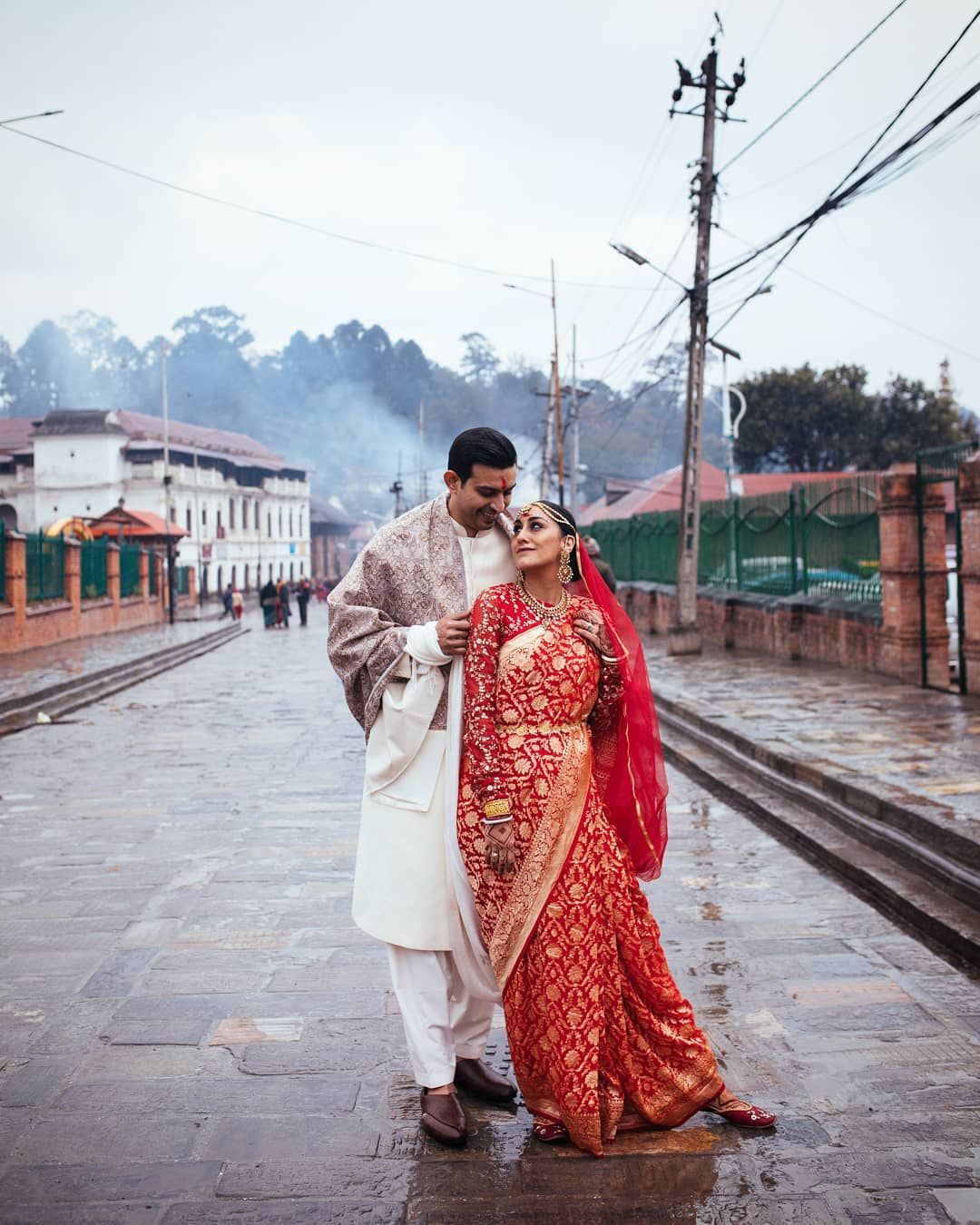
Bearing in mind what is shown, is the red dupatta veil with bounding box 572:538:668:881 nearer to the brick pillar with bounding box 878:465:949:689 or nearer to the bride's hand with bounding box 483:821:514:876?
the bride's hand with bounding box 483:821:514:876

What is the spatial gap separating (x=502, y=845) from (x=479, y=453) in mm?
1047

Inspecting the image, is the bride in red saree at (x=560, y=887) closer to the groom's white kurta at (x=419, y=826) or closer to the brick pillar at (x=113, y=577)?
the groom's white kurta at (x=419, y=826)

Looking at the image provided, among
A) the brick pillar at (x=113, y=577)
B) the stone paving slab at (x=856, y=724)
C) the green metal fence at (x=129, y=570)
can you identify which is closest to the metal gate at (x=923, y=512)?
the stone paving slab at (x=856, y=724)

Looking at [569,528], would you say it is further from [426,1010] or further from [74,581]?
[74,581]

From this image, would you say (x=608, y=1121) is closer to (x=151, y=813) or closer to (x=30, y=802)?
(x=151, y=813)

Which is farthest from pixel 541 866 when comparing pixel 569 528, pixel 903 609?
pixel 903 609

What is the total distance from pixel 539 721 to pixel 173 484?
2227 inches

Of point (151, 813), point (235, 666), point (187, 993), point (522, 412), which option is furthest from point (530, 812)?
point (522, 412)

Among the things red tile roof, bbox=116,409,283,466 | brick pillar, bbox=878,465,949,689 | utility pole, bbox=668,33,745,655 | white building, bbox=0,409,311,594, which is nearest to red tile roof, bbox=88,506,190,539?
white building, bbox=0,409,311,594

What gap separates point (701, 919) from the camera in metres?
5.73

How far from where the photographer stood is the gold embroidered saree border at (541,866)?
11.0 feet

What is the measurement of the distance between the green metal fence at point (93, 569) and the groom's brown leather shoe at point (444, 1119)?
27393mm

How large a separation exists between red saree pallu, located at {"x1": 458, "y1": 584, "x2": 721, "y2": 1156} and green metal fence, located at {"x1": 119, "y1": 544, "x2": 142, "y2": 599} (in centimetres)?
3187

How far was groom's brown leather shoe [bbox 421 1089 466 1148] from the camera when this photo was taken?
3.36 meters
